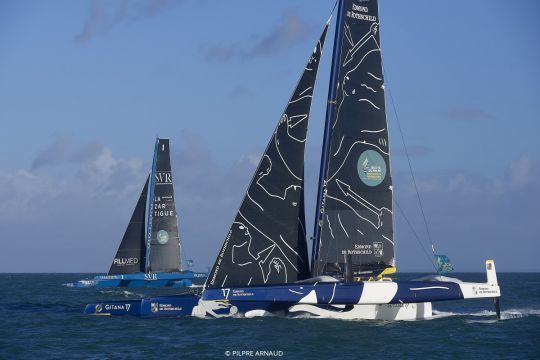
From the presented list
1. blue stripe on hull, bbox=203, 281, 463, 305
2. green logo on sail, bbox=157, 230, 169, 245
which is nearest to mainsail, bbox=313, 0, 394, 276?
blue stripe on hull, bbox=203, 281, 463, 305

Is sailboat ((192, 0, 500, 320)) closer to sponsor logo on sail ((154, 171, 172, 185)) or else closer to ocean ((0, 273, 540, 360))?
ocean ((0, 273, 540, 360))

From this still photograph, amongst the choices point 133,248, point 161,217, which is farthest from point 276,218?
point 133,248

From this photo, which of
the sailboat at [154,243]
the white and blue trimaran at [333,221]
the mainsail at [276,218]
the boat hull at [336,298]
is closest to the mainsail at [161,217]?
the sailboat at [154,243]

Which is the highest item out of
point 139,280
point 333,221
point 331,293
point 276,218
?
point 276,218

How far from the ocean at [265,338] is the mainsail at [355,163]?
238 centimetres

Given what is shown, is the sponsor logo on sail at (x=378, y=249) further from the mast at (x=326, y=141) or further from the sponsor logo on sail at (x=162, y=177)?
the sponsor logo on sail at (x=162, y=177)

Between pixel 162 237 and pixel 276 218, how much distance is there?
93.8 ft

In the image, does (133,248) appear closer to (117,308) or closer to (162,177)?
(162,177)

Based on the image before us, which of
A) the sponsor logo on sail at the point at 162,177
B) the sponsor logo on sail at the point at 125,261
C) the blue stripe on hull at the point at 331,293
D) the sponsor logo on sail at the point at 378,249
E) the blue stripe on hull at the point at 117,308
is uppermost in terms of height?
the sponsor logo on sail at the point at 162,177

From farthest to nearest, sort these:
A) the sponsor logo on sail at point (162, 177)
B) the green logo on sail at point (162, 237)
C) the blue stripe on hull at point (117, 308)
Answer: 1. the green logo on sail at point (162, 237)
2. the sponsor logo on sail at point (162, 177)
3. the blue stripe on hull at point (117, 308)

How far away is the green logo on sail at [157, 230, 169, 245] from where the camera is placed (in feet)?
179

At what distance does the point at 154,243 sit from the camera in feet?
179

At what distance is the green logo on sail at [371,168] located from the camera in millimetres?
27766

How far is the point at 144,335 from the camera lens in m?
24.0
